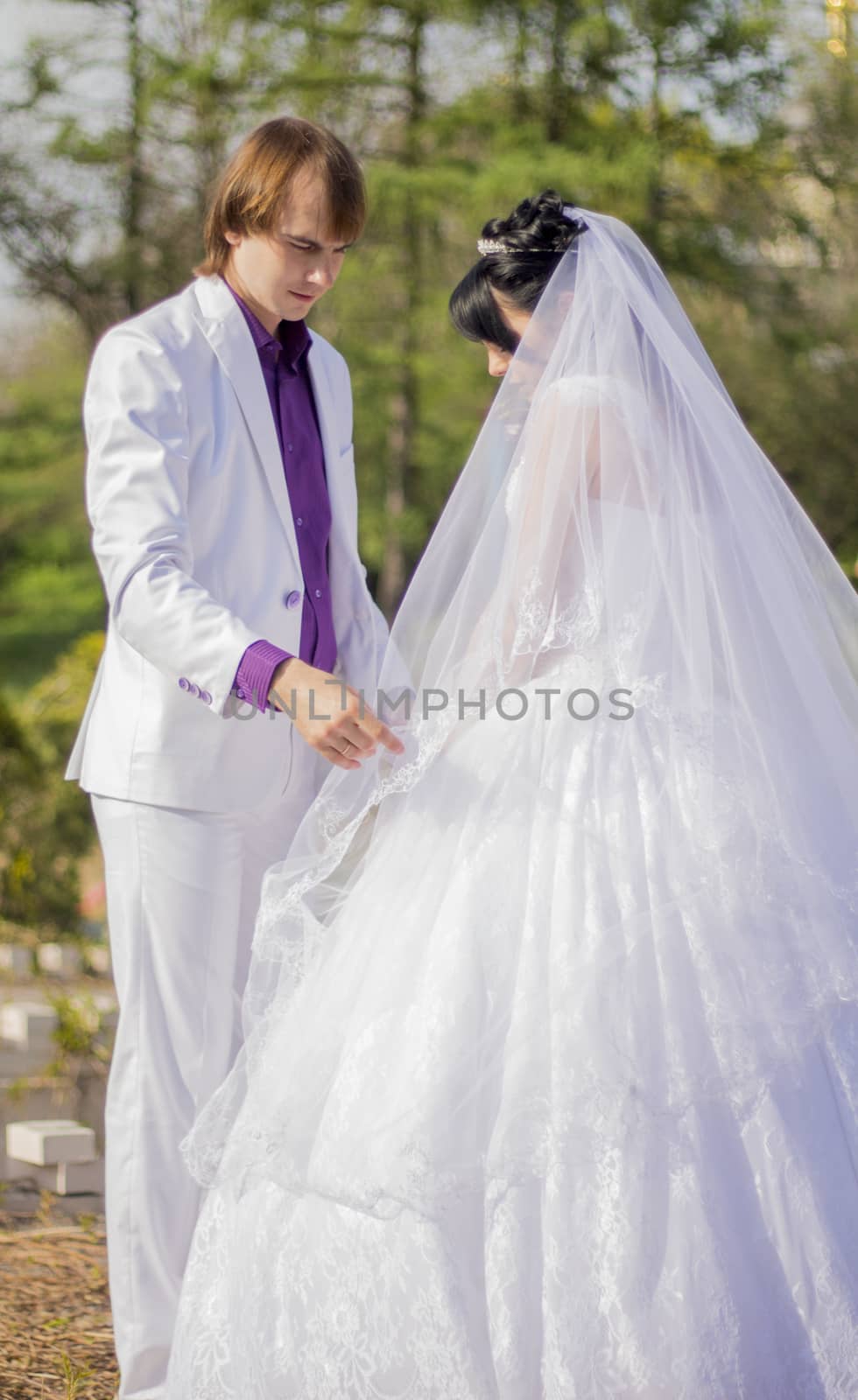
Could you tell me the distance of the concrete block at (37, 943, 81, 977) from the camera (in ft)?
17.8

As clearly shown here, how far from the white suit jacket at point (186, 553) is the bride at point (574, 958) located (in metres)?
0.19

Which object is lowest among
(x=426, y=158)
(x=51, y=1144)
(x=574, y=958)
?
(x=51, y=1144)

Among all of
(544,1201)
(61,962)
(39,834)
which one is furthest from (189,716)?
(39,834)

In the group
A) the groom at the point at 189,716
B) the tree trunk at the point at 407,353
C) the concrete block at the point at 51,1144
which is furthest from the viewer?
the tree trunk at the point at 407,353

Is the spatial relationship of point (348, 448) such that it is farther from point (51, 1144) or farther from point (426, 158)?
point (426, 158)

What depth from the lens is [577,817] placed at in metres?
1.99

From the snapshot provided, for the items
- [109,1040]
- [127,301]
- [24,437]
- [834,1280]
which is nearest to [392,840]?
[834,1280]

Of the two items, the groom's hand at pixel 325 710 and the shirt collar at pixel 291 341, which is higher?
the shirt collar at pixel 291 341

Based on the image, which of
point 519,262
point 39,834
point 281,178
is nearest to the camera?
point 281,178

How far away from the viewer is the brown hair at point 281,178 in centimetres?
219

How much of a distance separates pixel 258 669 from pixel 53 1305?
4.92 feet

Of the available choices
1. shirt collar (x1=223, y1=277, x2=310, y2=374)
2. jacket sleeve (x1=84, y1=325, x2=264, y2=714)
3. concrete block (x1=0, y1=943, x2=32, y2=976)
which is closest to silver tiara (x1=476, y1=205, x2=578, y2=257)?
shirt collar (x1=223, y1=277, x2=310, y2=374)

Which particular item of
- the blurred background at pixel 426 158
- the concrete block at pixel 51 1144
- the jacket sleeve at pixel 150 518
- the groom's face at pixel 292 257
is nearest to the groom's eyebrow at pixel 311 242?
the groom's face at pixel 292 257

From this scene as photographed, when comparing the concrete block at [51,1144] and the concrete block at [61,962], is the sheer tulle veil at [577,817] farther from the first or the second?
the concrete block at [61,962]
